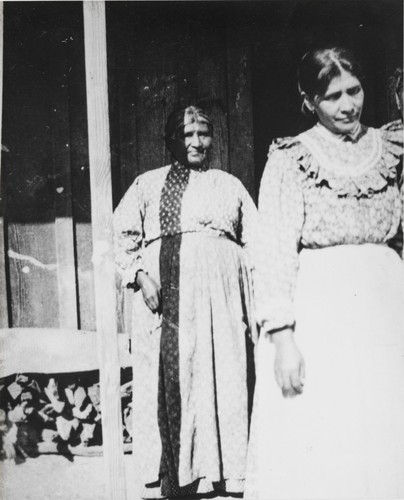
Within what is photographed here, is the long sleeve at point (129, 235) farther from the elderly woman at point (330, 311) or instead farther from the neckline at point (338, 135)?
the neckline at point (338, 135)

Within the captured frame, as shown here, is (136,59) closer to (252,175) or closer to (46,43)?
(46,43)

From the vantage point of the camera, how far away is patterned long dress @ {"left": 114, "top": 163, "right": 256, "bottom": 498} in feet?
9.96

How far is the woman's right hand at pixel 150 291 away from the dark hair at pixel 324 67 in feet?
3.84

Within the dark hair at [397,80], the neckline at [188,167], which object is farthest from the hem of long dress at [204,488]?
the dark hair at [397,80]

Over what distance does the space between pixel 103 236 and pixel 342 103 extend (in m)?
1.02

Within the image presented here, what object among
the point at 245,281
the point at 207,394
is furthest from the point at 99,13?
the point at 207,394

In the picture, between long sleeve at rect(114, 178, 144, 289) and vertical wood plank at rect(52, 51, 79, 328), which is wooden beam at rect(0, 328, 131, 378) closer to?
vertical wood plank at rect(52, 51, 79, 328)

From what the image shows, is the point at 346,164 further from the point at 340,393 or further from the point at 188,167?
the point at 188,167

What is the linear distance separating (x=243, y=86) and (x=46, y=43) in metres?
1.24

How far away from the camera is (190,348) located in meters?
3.05

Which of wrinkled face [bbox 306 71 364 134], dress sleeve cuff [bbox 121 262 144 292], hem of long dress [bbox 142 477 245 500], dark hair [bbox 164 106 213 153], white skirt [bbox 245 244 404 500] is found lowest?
hem of long dress [bbox 142 477 245 500]

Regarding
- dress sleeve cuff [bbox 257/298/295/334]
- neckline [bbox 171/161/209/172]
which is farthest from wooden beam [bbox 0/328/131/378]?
dress sleeve cuff [bbox 257/298/295/334]

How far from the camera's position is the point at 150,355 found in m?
Result: 3.10

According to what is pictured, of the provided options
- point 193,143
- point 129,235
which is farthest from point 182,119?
point 129,235
